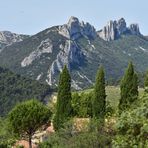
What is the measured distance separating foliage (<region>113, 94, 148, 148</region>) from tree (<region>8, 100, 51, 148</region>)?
51.9 m

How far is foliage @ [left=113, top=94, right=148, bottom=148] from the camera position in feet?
27.1

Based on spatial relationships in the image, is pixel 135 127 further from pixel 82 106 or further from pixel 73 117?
pixel 82 106

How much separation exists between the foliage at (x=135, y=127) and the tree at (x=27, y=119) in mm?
51867

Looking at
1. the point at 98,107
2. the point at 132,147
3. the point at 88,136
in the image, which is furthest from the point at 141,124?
the point at 98,107

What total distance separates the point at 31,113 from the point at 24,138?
13.1 ft

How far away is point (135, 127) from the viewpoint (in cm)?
864

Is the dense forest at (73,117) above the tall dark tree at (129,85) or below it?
below

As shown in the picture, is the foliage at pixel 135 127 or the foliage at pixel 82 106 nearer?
the foliage at pixel 135 127

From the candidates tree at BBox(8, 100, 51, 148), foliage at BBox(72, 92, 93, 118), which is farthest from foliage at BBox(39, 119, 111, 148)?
foliage at BBox(72, 92, 93, 118)

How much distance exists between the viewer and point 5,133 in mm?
62938

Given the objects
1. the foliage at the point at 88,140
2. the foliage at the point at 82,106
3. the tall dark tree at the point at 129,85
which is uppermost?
the tall dark tree at the point at 129,85

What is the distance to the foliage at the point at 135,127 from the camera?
8273 millimetres

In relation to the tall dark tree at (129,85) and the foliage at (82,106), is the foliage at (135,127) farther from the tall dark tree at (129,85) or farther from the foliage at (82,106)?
the foliage at (82,106)

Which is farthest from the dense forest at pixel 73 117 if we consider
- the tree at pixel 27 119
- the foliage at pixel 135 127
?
the foliage at pixel 135 127
